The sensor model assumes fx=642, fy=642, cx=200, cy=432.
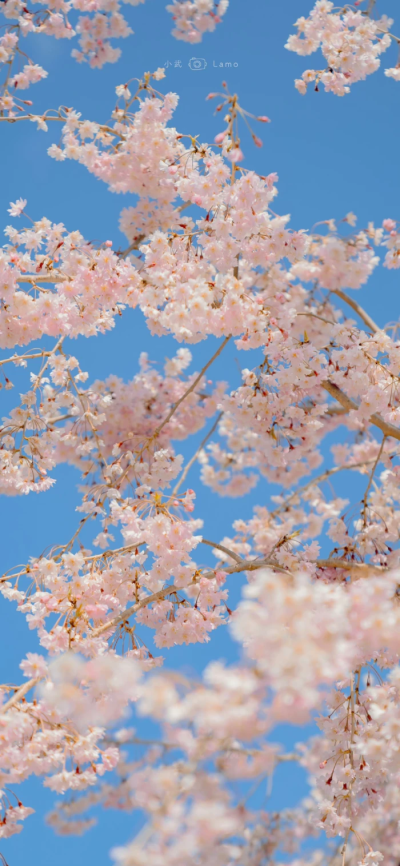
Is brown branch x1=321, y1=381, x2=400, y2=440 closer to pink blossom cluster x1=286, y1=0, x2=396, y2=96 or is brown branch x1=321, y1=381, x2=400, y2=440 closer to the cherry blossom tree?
the cherry blossom tree

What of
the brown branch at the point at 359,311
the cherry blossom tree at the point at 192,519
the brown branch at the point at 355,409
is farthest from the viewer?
the brown branch at the point at 359,311

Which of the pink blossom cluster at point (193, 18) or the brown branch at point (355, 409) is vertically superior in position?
the pink blossom cluster at point (193, 18)

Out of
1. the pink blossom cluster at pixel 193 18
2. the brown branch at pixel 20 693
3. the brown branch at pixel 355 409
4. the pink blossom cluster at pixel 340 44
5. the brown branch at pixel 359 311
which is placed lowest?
the brown branch at pixel 20 693

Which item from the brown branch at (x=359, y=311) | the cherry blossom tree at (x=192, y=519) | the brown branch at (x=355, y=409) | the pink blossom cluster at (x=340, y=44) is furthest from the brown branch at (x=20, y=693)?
the pink blossom cluster at (x=340, y=44)

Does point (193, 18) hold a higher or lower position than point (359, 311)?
higher

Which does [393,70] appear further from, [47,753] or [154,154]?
[47,753]

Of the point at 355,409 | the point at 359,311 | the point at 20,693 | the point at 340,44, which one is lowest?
the point at 20,693

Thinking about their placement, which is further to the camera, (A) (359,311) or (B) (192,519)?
(A) (359,311)

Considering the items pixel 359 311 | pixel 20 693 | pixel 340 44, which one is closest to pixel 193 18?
pixel 340 44

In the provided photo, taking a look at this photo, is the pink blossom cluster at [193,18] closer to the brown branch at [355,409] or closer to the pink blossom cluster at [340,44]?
the pink blossom cluster at [340,44]

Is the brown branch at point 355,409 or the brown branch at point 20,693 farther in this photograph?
the brown branch at point 355,409

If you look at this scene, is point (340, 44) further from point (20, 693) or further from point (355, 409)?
point (20, 693)

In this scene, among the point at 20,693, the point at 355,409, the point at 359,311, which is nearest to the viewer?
the point at 20,693

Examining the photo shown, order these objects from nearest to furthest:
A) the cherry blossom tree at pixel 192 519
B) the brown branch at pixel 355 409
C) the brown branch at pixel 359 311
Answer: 1. the cherry blossom tree at pixel 192 519
2. the brown branch at pixel 355 409
3. the brown branch at pixel 359 311
